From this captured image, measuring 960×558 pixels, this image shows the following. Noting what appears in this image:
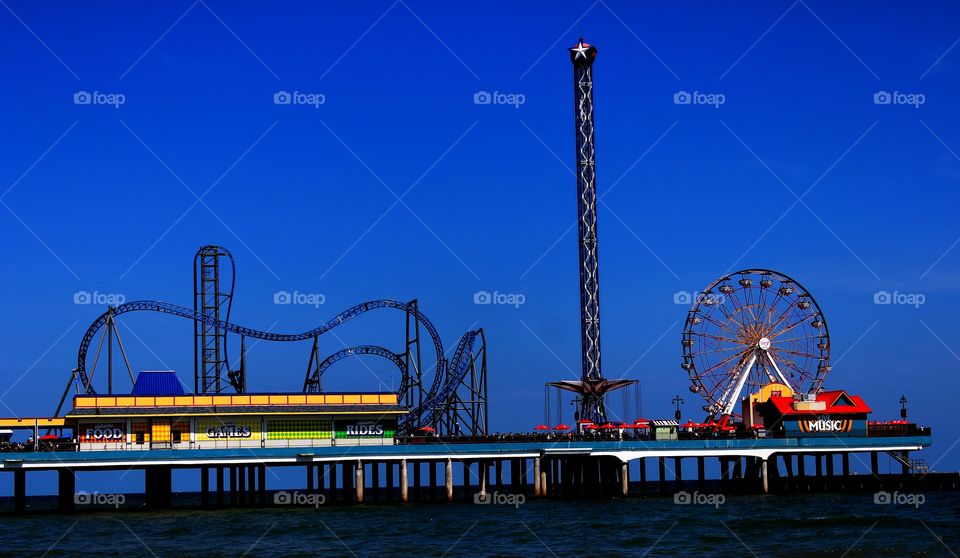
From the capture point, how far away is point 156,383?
8475 cm

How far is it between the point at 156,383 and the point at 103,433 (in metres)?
5.79

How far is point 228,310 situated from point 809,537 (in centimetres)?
5416

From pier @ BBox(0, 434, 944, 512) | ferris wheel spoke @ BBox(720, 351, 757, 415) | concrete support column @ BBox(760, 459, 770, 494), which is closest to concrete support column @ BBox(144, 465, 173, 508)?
pier @ BBox(0, 434, 944, 512)

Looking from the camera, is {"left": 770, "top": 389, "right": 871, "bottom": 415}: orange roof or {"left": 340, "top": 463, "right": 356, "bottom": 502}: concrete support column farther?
{"left": 770, "top": 389, "right": 871, "bottom": 415}: orange roof

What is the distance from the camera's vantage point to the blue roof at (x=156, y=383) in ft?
276

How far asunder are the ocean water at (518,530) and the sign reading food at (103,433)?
4.62 meters

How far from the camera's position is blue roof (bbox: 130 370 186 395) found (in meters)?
84.2

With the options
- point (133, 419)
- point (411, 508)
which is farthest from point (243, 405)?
point (411, 508)

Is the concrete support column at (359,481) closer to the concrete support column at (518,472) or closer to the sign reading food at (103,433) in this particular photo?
the concrete support column at (518,472)

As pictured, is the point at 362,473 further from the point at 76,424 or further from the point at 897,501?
the point at 897,501

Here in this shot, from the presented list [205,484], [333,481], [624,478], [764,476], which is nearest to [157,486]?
[205,484]

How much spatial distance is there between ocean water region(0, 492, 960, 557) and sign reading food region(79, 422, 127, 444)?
4.62 metres

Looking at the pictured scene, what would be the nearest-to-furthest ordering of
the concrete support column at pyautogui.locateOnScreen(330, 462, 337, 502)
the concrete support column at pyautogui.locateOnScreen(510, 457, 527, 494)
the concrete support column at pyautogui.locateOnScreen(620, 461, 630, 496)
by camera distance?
the concrete support column at pyautogui.locateOnScreen(330, 462, 337, 502) → the concrete support column at pyautogui.locateOnScreen(620, 461, 630, 496) → the concrete support column at pyautogui.locateOnScreen(510, 457, 527, 494)

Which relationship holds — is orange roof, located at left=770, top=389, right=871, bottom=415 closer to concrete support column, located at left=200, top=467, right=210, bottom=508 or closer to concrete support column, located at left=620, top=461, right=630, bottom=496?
concrete support column, located at left=620, top=461, right=630, bottom=496
